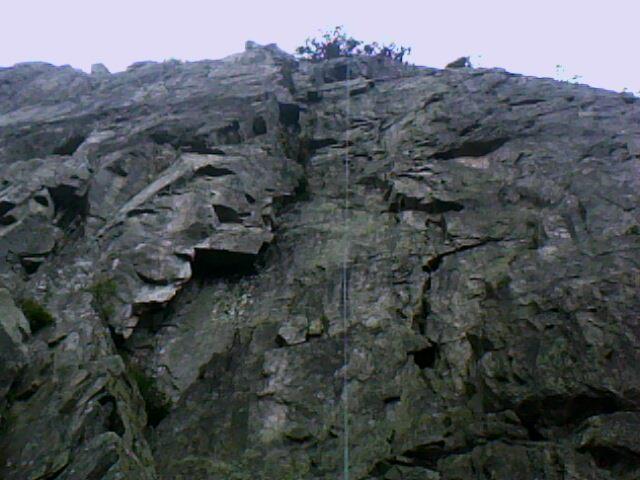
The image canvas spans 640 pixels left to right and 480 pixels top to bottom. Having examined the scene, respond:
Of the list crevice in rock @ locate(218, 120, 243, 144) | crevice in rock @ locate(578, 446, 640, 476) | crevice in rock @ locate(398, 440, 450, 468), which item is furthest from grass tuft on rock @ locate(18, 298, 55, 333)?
crevice in rock @ locate(578, 446, 640, 476)

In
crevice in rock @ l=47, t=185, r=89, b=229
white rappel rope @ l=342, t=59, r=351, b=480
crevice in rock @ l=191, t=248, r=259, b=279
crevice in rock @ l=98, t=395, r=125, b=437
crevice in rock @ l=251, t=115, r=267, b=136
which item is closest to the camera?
crevice in rock @ l=98, t=395, r=125, b=437

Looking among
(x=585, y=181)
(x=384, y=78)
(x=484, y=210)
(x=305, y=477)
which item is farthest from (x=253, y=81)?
(x=305, y=477)

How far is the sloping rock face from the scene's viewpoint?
8.88 m

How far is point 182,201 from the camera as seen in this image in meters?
13.4

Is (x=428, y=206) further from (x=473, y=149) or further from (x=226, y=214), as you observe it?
(x=226, y=214)

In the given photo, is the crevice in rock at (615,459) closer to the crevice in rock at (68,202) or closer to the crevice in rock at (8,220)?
the crevice in rock at (68,202)

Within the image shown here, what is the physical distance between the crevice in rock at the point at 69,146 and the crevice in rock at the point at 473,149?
30.4 ft

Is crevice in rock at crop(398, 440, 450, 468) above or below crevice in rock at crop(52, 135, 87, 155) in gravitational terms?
below

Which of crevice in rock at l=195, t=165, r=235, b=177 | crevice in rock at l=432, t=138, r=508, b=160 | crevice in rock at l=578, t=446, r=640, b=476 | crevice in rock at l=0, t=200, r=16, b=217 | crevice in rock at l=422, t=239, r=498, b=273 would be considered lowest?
crevice in rock at l=578, t=446, r=640, b=476

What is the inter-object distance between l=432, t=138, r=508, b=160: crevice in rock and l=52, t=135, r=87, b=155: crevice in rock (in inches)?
365

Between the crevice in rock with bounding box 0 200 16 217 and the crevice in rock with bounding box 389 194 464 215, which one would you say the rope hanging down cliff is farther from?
the crevice in rock with bounding box 0 200 16 217

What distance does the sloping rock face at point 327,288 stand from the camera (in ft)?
29.1

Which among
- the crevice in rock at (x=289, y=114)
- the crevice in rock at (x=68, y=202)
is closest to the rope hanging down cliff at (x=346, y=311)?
the crevice in rock at (x=289, y=114)

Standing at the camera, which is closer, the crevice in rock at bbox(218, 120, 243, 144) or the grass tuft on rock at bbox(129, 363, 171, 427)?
the grass tuft on rock at bbox(129, 363, 171, 427)
